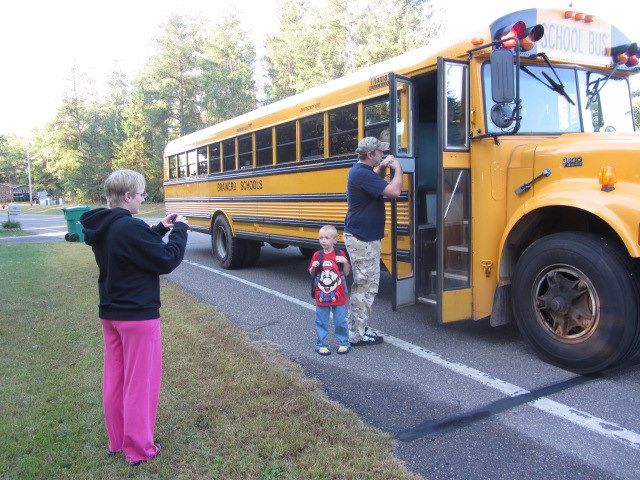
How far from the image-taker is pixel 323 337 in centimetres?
452

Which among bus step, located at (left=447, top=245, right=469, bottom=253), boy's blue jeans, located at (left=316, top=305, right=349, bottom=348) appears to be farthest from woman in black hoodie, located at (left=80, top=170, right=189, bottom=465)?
bus step, located at (left=447, top=245, right=469, bottom=253)

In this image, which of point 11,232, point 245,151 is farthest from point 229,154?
point 11,232

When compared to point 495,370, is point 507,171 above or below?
above

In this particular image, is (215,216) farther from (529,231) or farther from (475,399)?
(475,399)

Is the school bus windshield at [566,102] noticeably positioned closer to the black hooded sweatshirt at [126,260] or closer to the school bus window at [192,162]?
the black hooded sweatshirt at [126,260]

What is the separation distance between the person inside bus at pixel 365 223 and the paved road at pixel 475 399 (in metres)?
0.40

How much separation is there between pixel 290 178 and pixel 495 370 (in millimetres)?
3976

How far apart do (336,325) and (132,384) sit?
2125 mm

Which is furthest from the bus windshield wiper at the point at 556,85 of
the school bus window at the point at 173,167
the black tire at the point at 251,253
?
the school bus window at the point at 173,167

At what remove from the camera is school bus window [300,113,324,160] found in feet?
21.0

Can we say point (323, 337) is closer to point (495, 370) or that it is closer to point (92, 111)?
point (495, 370)

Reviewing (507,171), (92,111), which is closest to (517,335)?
(507,171)

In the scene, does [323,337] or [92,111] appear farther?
[92,111]

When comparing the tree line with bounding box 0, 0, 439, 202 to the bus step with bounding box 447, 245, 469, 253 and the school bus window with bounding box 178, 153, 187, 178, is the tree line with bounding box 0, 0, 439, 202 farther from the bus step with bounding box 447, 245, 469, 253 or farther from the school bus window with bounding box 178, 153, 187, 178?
the bus step with bounding box 447, 245, 469, 253
